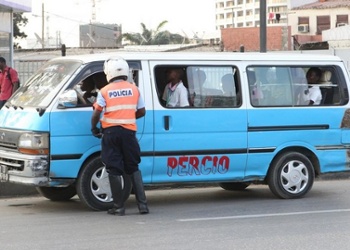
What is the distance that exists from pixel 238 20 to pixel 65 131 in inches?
5715

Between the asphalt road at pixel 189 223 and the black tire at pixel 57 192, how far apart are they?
0.09m

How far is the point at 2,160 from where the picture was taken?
9406 millimetres

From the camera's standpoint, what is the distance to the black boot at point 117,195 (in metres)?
8.98

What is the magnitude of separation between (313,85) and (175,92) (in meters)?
2.10

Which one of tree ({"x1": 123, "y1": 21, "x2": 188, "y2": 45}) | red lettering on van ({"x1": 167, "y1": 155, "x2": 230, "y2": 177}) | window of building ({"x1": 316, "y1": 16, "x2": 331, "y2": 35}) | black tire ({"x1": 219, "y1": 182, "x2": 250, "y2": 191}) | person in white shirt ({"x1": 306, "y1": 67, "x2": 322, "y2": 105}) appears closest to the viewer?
red lettering on van ({"x1": 167, "y1": 155, "x2": 230, "y2": 177})

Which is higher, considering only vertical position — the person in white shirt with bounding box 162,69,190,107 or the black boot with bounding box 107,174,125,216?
the person in white shirt with bounding box 162,69,190,107

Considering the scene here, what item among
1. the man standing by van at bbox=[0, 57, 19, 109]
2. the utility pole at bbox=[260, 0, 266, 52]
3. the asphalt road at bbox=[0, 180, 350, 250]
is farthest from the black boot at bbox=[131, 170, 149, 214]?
the utility pole at bbox=[260, 0, 266, 52]

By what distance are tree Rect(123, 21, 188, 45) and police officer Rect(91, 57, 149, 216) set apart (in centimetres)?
5335

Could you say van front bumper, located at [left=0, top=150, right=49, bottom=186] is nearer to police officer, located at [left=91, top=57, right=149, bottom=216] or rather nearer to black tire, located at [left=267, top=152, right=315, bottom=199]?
police officer, located at [left=91, top=57, right=149, bottom=216]

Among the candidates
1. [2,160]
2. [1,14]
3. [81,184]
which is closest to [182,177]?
[81,184]

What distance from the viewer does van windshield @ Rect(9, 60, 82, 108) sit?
9.21 m

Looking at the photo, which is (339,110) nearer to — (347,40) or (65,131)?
(65,131)

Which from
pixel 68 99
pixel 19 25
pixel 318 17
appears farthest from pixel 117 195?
pixel 318 17

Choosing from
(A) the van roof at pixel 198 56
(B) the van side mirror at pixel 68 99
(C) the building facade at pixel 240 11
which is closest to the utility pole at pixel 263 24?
(A) the van roof at pixel 198 56
